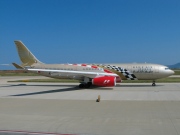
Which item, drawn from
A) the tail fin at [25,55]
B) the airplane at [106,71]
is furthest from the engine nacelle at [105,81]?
the tail fin at [25,55]

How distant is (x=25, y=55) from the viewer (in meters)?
34.6

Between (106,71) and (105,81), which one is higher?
(106,71)

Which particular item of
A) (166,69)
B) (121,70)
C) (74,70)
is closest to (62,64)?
(74,70)

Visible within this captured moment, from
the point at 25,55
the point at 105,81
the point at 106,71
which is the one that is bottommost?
the point at 105,81

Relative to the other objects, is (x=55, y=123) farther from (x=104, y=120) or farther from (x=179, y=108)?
(x=179, y=108)

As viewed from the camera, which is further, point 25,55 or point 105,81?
point 25,55

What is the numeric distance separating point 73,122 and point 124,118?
2.49m

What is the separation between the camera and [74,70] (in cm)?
3288

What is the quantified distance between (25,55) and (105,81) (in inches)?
507

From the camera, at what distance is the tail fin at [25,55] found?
113 feet

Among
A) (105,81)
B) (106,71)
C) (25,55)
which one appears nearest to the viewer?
(105,81)

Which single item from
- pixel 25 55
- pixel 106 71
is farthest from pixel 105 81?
pixel 25 55

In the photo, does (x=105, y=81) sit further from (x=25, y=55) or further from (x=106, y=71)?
(x=25, y=55)

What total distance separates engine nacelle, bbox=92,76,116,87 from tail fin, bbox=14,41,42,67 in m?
10.7
